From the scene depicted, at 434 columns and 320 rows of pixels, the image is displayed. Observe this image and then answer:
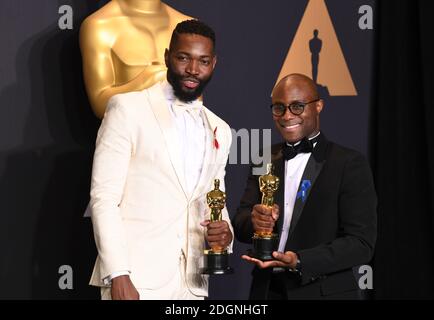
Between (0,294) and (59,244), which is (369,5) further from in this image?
(0,294)

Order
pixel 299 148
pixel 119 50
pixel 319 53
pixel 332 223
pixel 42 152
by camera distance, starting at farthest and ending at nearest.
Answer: pixel 319 53
pixel 42 152
pixel 119 50
pixel 299 148
pixel 332 223

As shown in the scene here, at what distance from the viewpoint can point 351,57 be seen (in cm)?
392

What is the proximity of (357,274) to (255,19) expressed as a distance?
1.26m

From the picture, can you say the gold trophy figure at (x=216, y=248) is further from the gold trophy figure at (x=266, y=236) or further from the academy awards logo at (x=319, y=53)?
the academy awards logo at (x=319, y=53)

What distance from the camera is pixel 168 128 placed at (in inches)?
105

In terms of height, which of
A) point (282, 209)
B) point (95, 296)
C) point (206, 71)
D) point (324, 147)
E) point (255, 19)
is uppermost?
point (255, 19)

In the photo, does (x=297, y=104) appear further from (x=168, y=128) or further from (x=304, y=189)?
(x=168, y=128)

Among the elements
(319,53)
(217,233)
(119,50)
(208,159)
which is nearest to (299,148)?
(208,159)

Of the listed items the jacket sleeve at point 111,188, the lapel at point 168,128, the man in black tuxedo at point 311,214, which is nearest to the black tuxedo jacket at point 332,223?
the man in black tuxedo at point 311,214

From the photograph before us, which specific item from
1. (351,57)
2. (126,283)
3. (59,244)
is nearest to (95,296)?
(59,244)

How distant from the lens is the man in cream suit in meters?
2.55

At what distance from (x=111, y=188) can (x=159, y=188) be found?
0.15m

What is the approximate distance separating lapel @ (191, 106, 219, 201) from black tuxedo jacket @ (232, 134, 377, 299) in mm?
237

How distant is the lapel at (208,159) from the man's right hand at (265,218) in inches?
8.6
